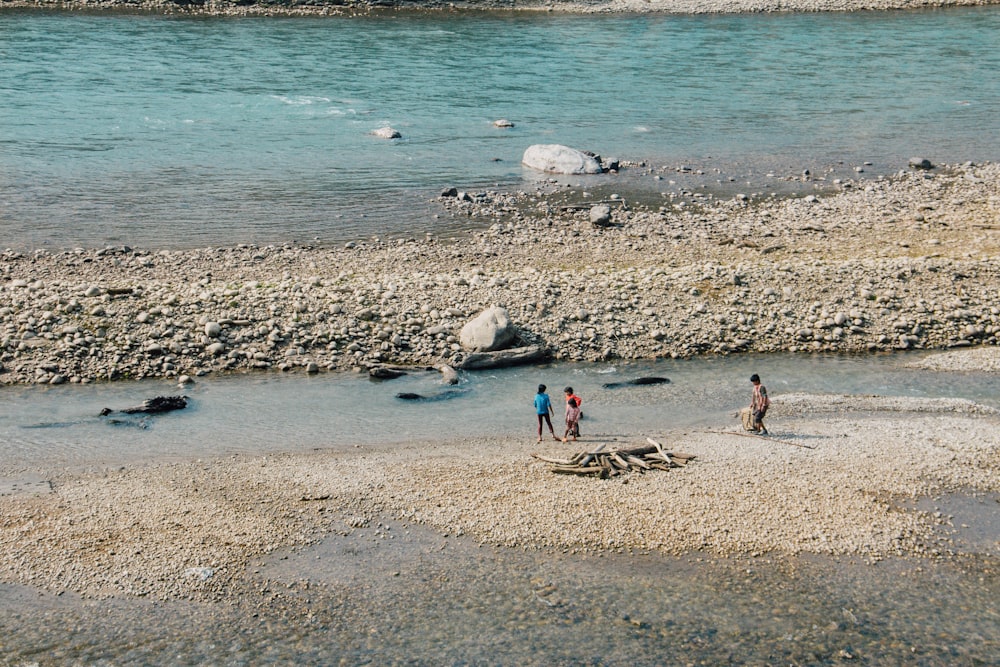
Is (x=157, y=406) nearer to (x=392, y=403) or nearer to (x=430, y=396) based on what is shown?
(x=392, y=403)

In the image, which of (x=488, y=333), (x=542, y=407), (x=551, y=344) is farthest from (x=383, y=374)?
(x=542, y=407)

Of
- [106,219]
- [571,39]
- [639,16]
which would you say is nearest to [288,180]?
[106,219]

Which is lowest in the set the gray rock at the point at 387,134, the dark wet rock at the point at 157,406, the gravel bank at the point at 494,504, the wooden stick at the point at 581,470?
the gravel bank at the point at 494,504

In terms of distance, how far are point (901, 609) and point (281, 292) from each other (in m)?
17.3

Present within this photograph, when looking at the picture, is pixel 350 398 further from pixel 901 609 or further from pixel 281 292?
pixel 901 609

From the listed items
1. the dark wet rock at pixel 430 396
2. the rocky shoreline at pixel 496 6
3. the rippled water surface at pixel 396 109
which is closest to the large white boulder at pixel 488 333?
the dark wet rock at pixel 430 396

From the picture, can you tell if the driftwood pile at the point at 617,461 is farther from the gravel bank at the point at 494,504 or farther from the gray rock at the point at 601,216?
the gray rock at the point at 601,216

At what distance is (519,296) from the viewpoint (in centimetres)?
2647

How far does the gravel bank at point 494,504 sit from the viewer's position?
16625 mm

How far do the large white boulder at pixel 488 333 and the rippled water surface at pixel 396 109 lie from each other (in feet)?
29.6

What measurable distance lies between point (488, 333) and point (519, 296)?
2.49 m

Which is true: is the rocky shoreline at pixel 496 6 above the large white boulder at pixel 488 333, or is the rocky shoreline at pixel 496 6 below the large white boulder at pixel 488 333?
above

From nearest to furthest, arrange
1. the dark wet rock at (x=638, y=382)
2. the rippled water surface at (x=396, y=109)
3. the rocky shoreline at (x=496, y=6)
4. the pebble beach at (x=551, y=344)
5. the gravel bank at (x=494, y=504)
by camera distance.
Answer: the gravel bank at (x=494, y=504) → the pebble beach at (x=551, y=344) → the dark wet rock at (x=638, y=382) → the rippled water surface at (x=396, y=109) → the rocky shoreline at (x=496, y=6)

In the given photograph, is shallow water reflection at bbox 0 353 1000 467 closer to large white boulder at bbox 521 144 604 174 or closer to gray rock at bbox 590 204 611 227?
gray rock at bbox 590 204 611 227
